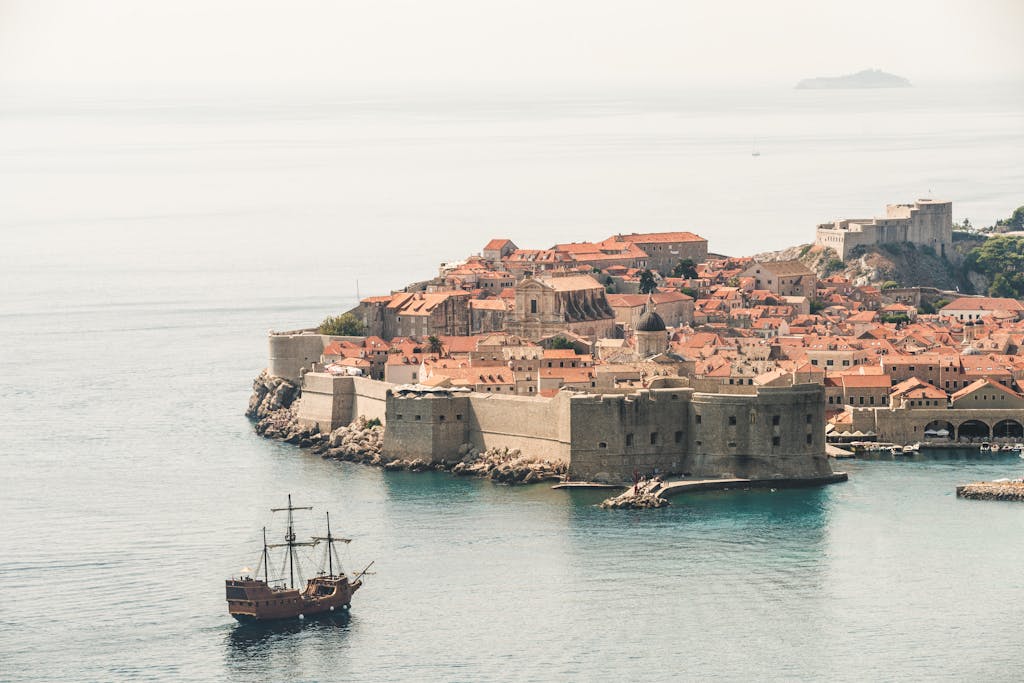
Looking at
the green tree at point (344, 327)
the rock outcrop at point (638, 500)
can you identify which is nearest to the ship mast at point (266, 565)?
the rock outcrop at point (638, 500)

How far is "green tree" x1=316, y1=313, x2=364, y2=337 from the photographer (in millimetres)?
62969

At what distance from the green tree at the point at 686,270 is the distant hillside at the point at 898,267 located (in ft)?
25.4

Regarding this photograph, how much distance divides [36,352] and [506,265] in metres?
14.8

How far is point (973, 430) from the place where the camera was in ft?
176

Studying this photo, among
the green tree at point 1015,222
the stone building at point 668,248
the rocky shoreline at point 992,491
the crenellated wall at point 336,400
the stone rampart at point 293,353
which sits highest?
the green tree at point 1015,222

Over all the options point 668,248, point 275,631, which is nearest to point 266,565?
point 275,631

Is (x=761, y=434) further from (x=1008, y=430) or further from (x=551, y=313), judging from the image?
(x=551, y=313)

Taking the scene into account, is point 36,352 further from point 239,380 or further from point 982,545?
point 982,545

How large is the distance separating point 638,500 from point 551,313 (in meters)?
18.3

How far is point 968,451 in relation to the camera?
52.7 m

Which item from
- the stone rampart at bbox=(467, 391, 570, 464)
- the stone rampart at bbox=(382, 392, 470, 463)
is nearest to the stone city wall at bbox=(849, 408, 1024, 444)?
the stone rampart at bbox=(467, 391, 570, 464)

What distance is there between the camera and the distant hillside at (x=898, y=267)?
80.9 metres

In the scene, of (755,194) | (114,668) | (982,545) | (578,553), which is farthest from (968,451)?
(755,194)

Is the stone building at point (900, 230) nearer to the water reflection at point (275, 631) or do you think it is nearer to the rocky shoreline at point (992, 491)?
the rocky shoreline at point (992, 491)
